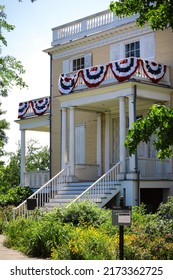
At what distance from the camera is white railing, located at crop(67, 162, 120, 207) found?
2014 cm

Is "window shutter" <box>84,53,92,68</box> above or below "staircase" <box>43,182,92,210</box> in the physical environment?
Answer: above

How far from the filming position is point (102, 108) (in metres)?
24.8

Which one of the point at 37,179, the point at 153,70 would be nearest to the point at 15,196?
the point at 37,179

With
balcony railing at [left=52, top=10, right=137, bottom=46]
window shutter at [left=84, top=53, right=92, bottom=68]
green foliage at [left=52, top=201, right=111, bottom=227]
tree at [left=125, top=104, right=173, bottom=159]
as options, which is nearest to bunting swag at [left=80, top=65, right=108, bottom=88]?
window shutter at [left=84, top=53, right=92, bottom=68]

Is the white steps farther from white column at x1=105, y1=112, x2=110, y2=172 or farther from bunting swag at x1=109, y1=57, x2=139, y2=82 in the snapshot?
bunting swag at x1=109, y1=57, x2=139, y2=82

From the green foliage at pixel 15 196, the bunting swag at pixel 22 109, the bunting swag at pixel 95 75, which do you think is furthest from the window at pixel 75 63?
the green foliage at pixel 15 196

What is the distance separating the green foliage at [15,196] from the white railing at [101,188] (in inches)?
214

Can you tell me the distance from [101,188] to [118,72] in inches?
183

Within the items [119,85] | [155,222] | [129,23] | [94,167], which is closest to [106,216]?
[155,222]

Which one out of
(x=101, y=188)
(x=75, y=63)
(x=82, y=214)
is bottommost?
(x=82, y=214)

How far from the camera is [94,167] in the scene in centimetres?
2483

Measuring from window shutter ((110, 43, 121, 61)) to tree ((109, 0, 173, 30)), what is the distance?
1117 centimetres

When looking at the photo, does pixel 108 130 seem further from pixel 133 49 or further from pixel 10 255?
pixel 10 255

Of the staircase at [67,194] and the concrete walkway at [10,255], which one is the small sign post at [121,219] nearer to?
the concrete walkway at [10,255]
